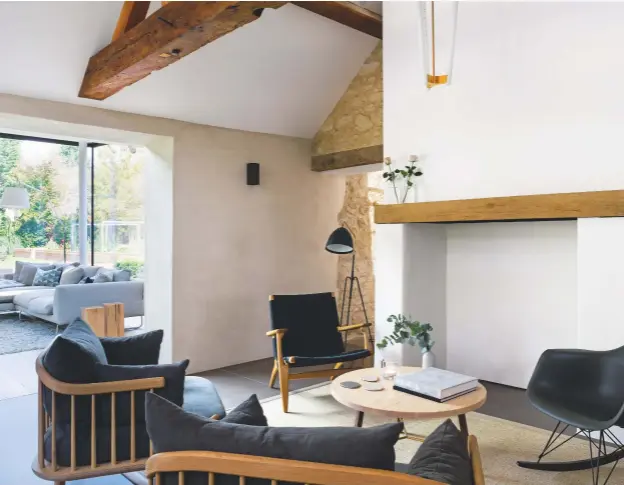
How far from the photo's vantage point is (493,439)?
135 inches

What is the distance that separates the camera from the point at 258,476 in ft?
4.39

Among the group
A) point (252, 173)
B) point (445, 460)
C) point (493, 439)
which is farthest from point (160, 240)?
point (445, 460)

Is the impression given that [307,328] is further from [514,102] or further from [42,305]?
[42,305]

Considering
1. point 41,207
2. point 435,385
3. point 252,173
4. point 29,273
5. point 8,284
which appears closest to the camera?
point 435,385

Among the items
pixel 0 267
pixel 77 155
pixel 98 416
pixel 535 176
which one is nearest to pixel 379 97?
pixel 535 176

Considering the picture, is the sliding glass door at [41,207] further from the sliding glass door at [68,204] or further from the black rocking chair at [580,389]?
the black rocking chair at [580,389]

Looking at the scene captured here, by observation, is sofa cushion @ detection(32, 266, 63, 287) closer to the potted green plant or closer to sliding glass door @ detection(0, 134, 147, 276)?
sliding glass door @ detection(0, 134, 147, 276)

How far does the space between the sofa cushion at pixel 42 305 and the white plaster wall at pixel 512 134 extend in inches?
181

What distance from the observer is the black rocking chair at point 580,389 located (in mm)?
2934

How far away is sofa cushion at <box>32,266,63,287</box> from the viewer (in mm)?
8500

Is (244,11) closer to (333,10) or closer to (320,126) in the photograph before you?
(333,10)

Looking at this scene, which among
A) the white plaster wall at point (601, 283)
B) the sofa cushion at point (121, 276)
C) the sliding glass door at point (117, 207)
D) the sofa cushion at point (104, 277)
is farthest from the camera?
the sliding glass door at point (117, 207)

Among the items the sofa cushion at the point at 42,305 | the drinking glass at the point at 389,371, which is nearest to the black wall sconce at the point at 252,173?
the drinking glass at the point at 389,371

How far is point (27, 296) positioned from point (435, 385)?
6618 mm
